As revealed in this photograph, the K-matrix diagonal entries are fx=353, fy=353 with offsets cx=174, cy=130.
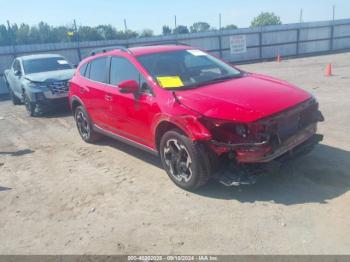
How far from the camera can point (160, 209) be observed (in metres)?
4.22

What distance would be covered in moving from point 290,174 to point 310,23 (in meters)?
26.2

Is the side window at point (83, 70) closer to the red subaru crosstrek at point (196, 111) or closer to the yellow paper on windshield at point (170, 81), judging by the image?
the red subaru crosstrek at point (196, 111)

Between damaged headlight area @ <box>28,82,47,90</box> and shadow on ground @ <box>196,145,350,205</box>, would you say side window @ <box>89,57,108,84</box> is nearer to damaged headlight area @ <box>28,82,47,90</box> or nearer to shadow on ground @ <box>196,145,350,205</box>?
shadow on ground @ <box>196,145,350,205</box>

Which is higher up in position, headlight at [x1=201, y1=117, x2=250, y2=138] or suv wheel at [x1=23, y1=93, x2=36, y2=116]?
headlight at [x1=201, y1=117, x2=250, y2=138]

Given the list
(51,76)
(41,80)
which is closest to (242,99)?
(41,80)

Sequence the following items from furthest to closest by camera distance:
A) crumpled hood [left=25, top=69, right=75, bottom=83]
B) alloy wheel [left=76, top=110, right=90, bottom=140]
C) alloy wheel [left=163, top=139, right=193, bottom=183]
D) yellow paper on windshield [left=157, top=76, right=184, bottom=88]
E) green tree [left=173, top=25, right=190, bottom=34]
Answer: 1. green tree [left=173, top=25, right=190, bottom=34]
2. crumpled hood [left=25, top=69, right=75, bottom=83]
3. alloy wheel [left=76, top=110, right=90, bottom=140]
4. yellow paper on windshield [left=157, top=76, right=184, bottom=88]
5. alloy wheel [left=163, top=139, right=193, bottom=183]

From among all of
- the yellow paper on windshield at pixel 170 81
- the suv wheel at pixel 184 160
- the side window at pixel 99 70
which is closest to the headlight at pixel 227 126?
the suv wheel at pixel 184 160

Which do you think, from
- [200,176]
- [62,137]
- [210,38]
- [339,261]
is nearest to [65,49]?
[210,38]

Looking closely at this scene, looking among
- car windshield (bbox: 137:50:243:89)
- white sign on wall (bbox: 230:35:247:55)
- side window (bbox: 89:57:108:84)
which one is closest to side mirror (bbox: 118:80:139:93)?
car windshield (bbox: 137:50:243:89)

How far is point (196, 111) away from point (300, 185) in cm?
163

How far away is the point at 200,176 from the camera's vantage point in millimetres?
4250

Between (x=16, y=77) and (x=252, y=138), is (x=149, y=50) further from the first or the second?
(x=16, y=77)

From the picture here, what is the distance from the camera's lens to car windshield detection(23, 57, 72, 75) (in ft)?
36.5

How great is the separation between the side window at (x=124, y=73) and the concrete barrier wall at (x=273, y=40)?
1572 centimetres
